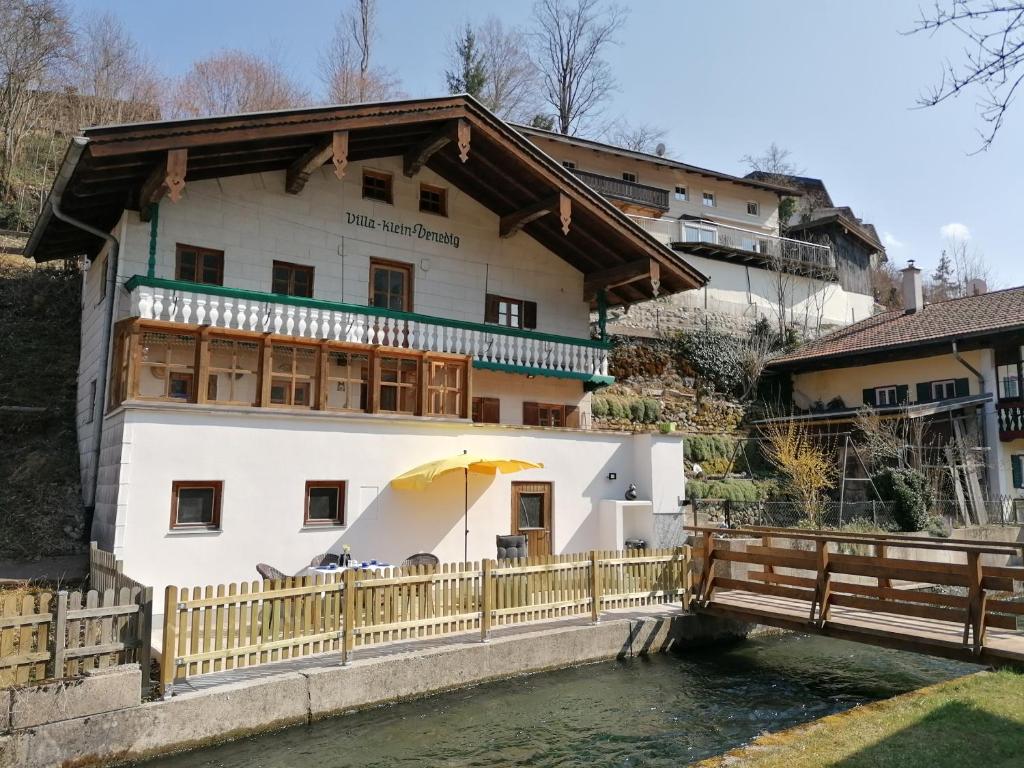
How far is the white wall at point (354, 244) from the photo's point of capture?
13844 millimetres

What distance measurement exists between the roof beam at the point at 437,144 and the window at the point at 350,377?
4364 millimetres

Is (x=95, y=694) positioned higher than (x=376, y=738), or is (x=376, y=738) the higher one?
(x=95, y=694)

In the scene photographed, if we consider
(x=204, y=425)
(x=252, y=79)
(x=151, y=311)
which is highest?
(x=252, y=79)

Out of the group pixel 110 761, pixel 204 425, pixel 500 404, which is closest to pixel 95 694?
pixel 110 761

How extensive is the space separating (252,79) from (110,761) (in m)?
35.0

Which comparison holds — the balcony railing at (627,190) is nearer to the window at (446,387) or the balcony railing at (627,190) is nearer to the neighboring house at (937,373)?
the neighboring house at (937,373)

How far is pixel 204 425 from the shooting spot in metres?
11.8

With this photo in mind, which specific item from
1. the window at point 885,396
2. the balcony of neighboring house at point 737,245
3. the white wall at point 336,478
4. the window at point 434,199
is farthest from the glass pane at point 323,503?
the balcony of neighboring house at point 737,245

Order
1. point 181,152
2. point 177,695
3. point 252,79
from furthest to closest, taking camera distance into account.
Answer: point 252,79, point 181,152, point 177,695

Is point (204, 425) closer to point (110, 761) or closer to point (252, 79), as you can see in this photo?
point (110, 761)

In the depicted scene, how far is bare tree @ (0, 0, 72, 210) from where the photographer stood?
26.1 m

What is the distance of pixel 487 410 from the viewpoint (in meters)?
16.9

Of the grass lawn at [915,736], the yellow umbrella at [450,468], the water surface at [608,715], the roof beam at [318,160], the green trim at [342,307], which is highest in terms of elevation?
the roof beam at [318,160]

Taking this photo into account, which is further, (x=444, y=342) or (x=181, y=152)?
(x=444, y=342)
